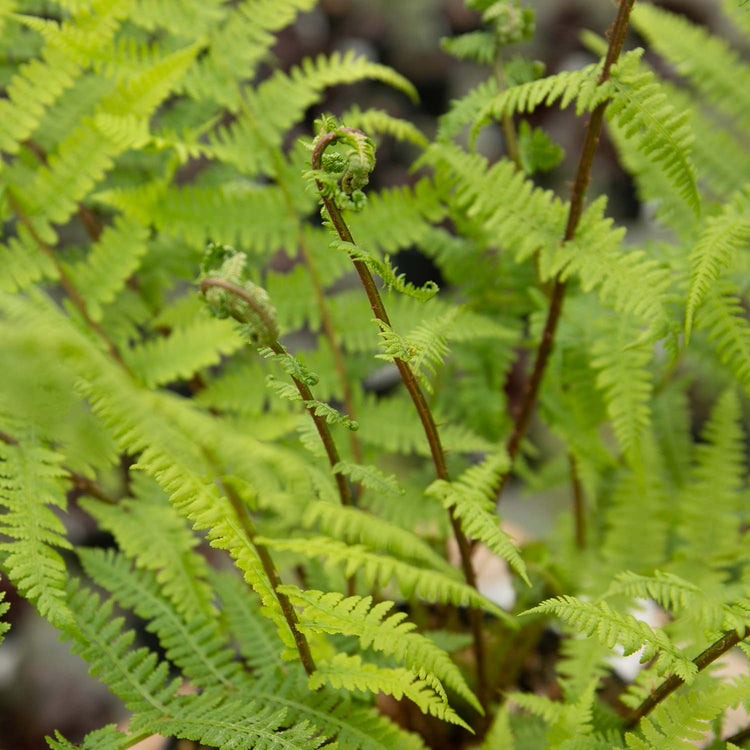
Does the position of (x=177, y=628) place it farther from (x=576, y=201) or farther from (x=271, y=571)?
(x=576, y=201)

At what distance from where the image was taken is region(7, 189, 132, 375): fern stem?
1173 millimetres

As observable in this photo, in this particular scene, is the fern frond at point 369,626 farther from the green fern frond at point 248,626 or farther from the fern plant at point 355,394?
the green fern frond at point 248,626

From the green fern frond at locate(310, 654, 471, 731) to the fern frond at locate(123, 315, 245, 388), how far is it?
58 cm

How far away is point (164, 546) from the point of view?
1.06 meters

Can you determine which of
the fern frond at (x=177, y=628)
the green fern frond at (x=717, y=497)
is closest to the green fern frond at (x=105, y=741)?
the fern frond at (x=177, y=628)

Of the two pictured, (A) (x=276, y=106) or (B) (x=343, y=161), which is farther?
(A) (x=276, y=106)

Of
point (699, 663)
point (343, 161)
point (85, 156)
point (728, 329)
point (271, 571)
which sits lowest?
point (699, 663)

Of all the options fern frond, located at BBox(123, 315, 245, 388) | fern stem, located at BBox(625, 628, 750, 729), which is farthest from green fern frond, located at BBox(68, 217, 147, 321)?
fern stem, located at BBox(625, 628, 750, 729)

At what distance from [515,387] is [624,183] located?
960 millimetres

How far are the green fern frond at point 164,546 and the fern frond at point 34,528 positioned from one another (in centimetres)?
16

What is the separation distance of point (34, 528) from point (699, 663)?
33.2 inches

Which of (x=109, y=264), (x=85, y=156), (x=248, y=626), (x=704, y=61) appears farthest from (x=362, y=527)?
(x=704, y=61)

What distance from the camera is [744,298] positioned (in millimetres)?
1761

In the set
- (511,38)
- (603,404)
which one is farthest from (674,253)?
(511,38)
